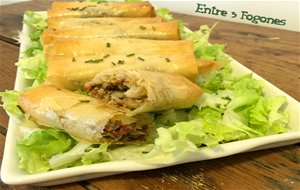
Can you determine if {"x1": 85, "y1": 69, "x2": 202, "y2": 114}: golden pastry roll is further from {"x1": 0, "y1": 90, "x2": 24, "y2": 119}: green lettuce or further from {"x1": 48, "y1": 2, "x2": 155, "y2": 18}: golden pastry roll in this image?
{"x1": 48, "y1": 2, "x2": 155, "y2": 18}: golden pastry roll

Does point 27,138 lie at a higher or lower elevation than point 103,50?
lower

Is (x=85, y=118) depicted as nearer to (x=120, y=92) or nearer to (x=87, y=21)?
(x=120, y=92)

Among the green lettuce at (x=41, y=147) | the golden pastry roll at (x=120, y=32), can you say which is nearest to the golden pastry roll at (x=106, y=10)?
the golden pastry roll at (x=120, y=32)

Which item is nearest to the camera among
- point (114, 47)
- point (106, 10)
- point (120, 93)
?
point (120, 93)

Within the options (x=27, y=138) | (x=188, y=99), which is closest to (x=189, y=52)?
(x=188, y=99)

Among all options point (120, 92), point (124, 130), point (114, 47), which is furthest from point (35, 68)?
point (124, 130)

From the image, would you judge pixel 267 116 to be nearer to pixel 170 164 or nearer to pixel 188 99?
pixel 188 99

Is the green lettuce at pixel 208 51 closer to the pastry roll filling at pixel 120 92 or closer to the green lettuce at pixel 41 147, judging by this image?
the pastry roll filling at pixel 120 92
